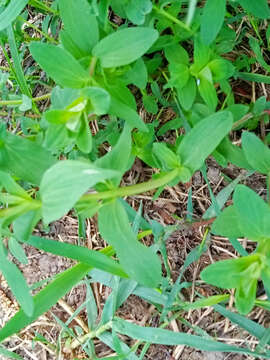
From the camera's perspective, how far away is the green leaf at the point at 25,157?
88 centimetres

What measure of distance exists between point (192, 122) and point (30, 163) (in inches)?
14.5

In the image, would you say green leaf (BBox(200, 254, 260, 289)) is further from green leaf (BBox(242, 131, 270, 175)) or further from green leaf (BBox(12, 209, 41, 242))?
green leaf (BBox(12, 209, 41, 242))

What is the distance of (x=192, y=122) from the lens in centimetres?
106

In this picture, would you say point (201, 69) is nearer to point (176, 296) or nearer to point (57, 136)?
point (57, 136)

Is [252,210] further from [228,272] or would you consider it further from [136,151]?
[136,151]

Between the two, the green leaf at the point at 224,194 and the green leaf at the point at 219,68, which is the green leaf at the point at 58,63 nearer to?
the green leaf at the point at 219,68

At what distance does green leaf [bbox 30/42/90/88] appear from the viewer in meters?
0.85

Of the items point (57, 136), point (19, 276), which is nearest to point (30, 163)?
point (57, 136)

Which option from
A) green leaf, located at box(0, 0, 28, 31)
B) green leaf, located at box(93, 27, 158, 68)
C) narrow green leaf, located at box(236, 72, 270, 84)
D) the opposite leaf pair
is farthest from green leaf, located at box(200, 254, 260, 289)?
green leaf, located at box(0, 0, 28, 31)

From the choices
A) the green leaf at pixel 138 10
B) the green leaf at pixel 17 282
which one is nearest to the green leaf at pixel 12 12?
the green leaf at pixel 138 10

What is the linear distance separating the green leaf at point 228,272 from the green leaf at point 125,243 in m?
0.09

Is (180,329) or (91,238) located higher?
Answer: (91,238)

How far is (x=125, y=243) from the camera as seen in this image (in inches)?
34.0

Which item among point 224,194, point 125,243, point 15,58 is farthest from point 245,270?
point 15,58
